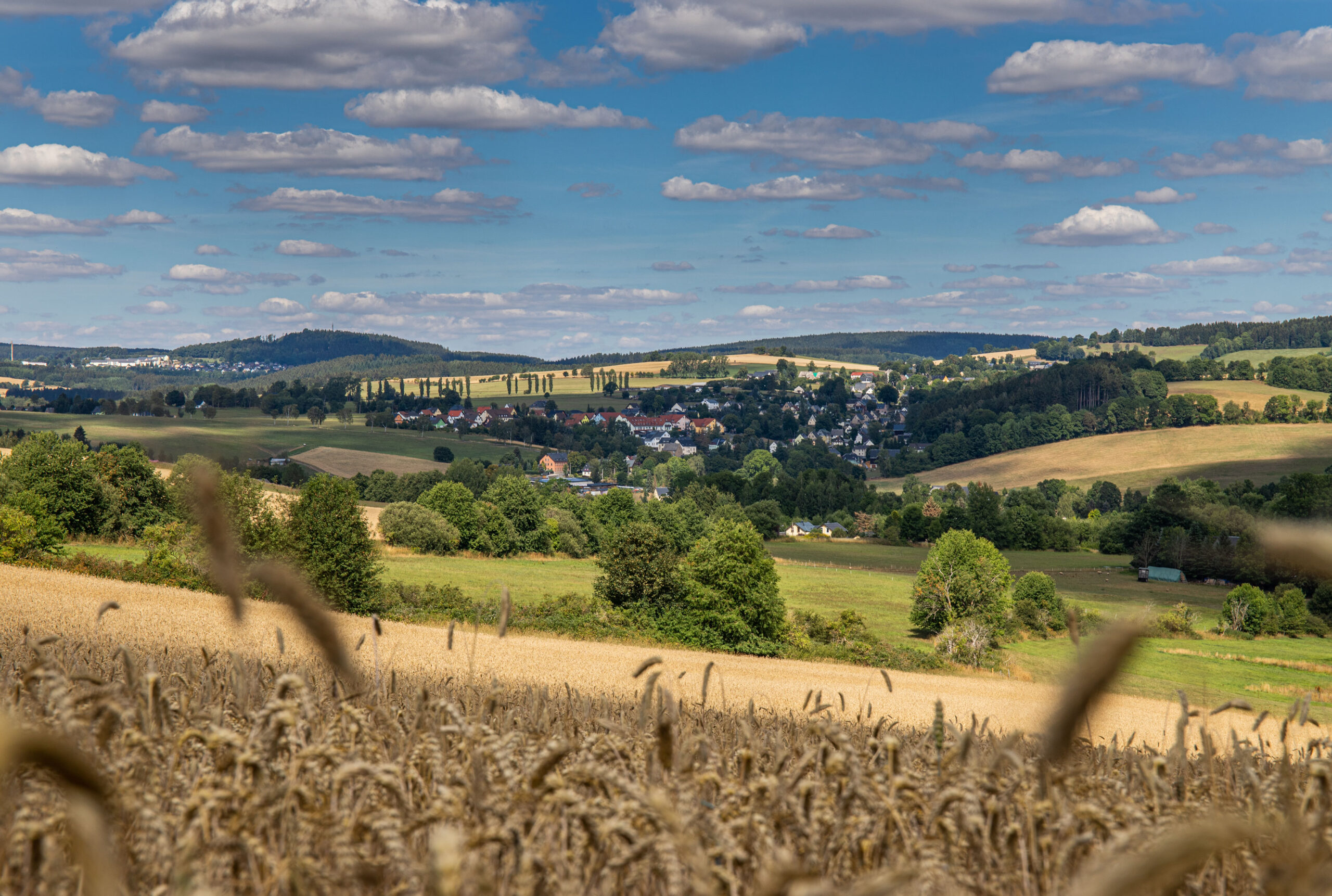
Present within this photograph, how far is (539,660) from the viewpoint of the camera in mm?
30859

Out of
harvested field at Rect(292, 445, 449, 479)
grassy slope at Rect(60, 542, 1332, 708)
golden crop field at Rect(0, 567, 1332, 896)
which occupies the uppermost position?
golden crop field at Rect(0, 567, 1332, 896)

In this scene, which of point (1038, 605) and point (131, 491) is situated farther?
point (131, 491)

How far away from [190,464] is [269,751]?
59.6 inches

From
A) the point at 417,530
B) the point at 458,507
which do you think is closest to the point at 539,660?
the point at 417,530

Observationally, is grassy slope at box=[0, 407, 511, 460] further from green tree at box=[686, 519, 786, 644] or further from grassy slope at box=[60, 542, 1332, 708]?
green tree at box=[686, 519, 786, 644]

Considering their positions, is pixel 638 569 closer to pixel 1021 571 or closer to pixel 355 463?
pixel 1021 571

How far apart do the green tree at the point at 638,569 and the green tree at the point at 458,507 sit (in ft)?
136

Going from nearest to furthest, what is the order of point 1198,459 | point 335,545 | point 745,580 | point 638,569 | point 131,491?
1. point 335,545
2. point 745,580
3. point 638,569
4. point 131,491
5. point 1198,459

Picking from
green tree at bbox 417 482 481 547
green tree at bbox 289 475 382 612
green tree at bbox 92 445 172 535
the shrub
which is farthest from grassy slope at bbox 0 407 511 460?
green tree at bbox 417 482 481 547

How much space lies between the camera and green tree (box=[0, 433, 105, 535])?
73750 mm

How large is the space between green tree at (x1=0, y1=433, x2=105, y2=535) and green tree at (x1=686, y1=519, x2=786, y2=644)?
48127mm

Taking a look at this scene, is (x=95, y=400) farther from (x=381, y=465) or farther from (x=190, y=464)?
(x=190, y=464)

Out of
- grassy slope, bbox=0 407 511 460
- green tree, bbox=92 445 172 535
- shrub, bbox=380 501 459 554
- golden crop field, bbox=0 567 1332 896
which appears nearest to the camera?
golden crop field, bbox=0 567 1332 896

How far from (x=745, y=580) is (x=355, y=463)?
393 ft
